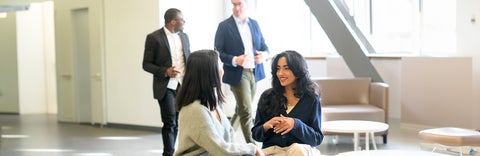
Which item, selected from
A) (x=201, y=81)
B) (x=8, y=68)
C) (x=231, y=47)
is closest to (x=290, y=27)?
(x=231, y=47)

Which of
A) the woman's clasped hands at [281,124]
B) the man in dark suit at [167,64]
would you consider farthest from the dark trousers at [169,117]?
the woman's clasped hands at [281,124]

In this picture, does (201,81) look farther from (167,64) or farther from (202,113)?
(167,64)

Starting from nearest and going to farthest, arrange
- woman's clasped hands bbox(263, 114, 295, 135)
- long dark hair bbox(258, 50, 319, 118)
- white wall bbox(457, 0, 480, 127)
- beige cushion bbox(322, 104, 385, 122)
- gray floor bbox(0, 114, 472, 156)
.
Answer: woman's clasped hands bbox(263, 114, 295, 135) → long dark hair bbox(258, 50, 319, 118) → beige cushion bbox(322, 104, 385, 122) → gray floor bbox(0, 114, 472, 156) → white wall bbox(457, 0, 480, 127)

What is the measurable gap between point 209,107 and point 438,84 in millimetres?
4931

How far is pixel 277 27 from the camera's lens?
951cm

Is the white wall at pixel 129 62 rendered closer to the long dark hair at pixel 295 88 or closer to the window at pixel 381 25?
the window at pixel 381 25

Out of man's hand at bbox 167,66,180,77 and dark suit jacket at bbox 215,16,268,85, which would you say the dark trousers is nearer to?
man's hand at bbox 167,66,180,77

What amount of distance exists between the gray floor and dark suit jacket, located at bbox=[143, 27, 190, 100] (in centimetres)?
113

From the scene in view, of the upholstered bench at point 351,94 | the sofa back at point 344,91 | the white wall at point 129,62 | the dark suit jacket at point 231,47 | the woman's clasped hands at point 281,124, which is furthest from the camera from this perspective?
the white wall at point 129,62


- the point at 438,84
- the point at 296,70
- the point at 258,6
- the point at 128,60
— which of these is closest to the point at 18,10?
the point at 128,60

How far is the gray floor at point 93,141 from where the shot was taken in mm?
5928

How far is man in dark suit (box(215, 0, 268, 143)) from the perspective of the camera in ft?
16.5

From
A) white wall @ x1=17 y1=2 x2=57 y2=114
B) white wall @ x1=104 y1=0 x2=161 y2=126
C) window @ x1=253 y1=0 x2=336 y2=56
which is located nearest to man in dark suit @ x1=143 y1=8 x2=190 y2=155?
white wall @ x1=104 y1=0 x2=161 y2=126

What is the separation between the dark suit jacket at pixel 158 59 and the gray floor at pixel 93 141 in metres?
1.13
